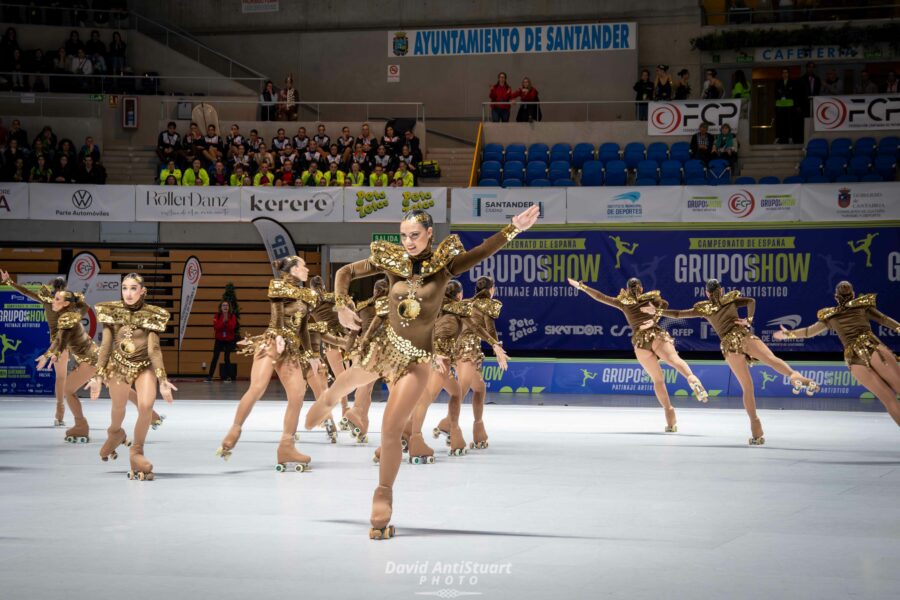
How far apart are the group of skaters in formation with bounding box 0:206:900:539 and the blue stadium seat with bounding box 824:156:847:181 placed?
1106 cm

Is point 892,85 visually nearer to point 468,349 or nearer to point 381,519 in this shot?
point 468,349

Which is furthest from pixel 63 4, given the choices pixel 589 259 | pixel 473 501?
pixel 473 501

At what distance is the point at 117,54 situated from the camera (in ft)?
98.6

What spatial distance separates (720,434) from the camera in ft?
50.6

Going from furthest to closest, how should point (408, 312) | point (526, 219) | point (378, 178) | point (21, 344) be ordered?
point (378, 178) < point (21, 344) < point (408, 312) < point (526, 219)

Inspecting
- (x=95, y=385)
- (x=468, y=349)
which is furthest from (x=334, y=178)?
(x=95, y=385)

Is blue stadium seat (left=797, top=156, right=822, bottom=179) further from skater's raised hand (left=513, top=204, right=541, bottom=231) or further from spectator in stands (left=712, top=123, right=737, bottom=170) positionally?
skater's raised hand (left=513, top=204, right=541, bottom=231)

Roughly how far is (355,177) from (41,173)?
7.58 meters

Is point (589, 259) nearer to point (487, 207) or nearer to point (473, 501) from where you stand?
point (487, 207)

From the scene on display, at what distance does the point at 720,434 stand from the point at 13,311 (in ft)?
47.9

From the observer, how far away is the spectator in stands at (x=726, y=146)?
86.7ft

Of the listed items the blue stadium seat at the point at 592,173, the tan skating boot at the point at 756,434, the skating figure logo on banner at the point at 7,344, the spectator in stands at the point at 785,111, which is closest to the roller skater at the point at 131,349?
the tan skating boot at the point at 756,434

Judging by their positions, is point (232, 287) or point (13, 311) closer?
point (13, 311)

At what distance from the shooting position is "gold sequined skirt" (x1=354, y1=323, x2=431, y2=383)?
751cm
